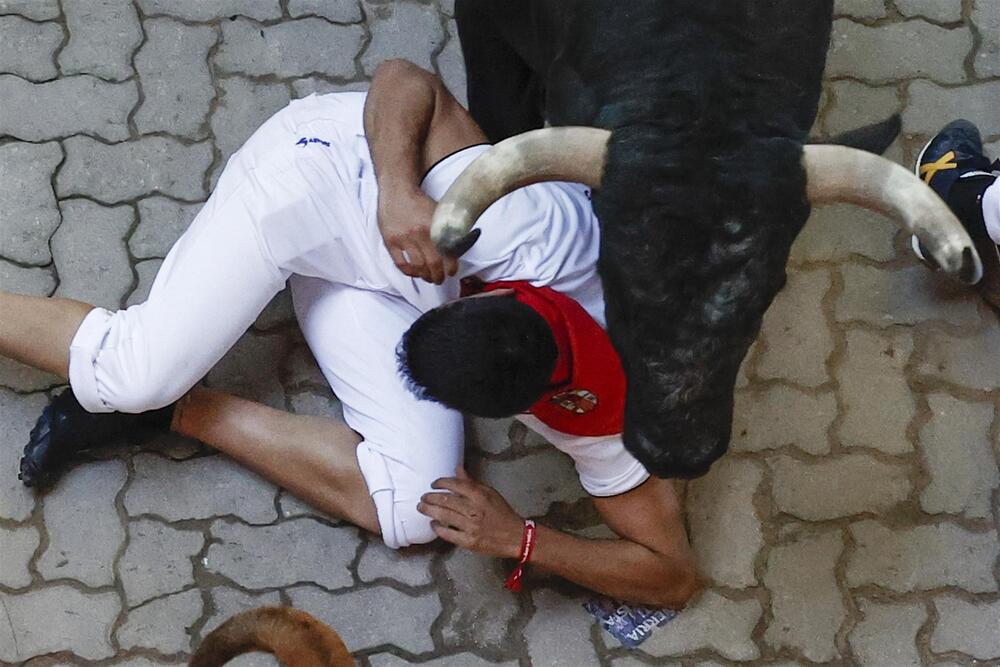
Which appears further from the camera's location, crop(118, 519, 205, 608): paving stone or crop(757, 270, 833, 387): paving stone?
crop(757, 270, 833, 387): paving stone

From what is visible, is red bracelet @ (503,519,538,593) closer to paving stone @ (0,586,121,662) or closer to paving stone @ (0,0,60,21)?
paving stone @ (0,586,121,662)

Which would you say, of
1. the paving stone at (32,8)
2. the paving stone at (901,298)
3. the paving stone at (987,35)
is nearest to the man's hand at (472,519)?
the paving stone at (901,298)

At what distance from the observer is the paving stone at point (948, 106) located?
10.0 ft

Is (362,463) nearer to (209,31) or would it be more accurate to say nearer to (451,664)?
(451,664)

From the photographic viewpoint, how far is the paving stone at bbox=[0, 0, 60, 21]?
293 cm

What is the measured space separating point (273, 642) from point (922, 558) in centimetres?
162

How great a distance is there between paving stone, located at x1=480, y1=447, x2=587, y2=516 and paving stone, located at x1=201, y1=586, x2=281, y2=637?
0.60 m

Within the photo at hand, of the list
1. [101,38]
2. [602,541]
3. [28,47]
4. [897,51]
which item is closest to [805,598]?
[602,541]

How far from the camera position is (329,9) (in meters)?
3.01

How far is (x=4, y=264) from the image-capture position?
275 cm

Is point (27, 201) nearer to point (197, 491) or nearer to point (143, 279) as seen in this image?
point (143, 279)

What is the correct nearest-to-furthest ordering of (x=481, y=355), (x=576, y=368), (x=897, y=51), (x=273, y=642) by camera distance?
(x=481, y=355) → (x=576, y=368) → (x=273, y=642) → (x=897, y=51)

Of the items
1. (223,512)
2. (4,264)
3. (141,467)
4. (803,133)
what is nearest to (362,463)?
(223,512)

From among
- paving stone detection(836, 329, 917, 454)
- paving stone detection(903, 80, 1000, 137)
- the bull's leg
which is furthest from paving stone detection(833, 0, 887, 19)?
the bull's leg
